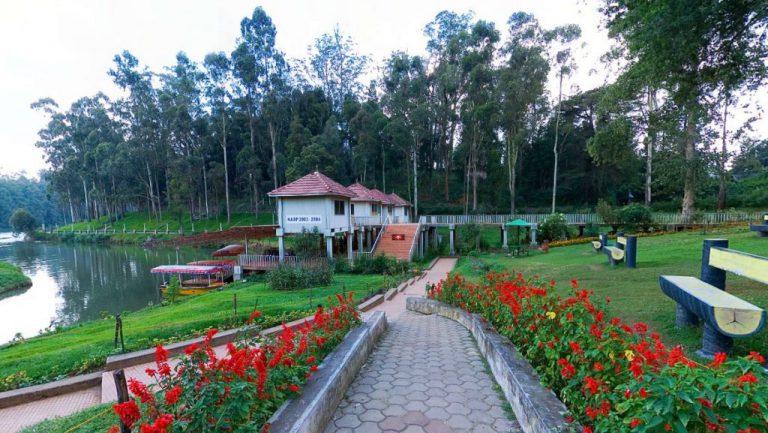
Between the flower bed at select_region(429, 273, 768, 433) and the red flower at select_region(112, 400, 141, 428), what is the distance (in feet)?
8.39

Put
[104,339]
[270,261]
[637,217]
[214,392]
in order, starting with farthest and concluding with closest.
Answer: [637,217], [270,261], [104,339], [214,392]

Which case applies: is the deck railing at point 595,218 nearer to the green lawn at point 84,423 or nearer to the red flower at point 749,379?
the green lawn at point 84,423

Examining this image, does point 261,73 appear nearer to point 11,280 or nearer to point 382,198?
point 382,198

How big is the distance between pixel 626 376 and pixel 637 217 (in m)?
22.1

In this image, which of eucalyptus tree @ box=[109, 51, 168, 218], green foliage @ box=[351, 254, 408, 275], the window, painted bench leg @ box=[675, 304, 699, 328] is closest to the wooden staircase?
→ green foliage @ box=[351, 254, 408, 275]

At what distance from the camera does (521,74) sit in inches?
1010

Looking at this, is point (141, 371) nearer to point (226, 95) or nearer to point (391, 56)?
point (391, 56)

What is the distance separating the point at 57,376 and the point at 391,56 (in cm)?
3657

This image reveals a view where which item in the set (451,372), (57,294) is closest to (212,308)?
(451,372)

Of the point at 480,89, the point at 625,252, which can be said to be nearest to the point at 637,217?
the point at 625,252

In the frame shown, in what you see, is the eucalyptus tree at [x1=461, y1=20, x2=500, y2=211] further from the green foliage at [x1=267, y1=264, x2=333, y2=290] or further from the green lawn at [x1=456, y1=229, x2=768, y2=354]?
the green foliage at [x1=267, y1=264, x2=333, y2=290]

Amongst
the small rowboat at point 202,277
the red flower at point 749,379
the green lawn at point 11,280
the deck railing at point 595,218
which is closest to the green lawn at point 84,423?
the red flower at point 749,379

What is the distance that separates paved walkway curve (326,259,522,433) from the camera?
2.94 metres

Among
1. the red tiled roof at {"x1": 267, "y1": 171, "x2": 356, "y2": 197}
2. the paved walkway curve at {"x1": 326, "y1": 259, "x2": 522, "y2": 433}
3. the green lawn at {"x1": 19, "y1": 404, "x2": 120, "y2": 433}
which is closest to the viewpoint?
the paved walkway curve at {"x1": 326, "y1": 259, "x2": 522, "y2": 433}
